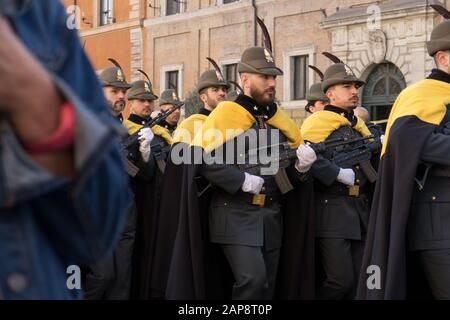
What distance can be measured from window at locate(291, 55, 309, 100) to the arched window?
271cm

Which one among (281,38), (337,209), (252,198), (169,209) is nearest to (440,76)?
(252,198)

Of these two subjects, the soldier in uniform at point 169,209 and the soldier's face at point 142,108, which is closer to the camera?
the soldier in uniform at point 169,209

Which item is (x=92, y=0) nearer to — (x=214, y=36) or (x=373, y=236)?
Result: (x=214, y=36)

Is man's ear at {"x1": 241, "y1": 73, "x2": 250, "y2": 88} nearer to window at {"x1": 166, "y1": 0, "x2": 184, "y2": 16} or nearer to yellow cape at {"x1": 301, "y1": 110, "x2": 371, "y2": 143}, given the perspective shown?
yellow cape at {"x1": 301, "y1": 110, "x2": 371, "y2": 143}

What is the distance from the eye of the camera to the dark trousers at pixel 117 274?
875 centimetres

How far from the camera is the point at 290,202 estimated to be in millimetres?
8023

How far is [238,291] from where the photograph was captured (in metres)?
7.12

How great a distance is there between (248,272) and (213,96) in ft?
12.4

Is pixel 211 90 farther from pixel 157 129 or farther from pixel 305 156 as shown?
pixel 305 156

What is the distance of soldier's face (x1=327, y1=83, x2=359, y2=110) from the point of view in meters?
8.87

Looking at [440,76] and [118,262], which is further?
[118,262]

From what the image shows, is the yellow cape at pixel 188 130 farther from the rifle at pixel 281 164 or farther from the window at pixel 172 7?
the window at pixel 172 7

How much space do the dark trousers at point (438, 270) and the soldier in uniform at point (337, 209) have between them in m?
2.32

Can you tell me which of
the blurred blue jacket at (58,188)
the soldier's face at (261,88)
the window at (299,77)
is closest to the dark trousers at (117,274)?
the soldier's face at (261,88)
